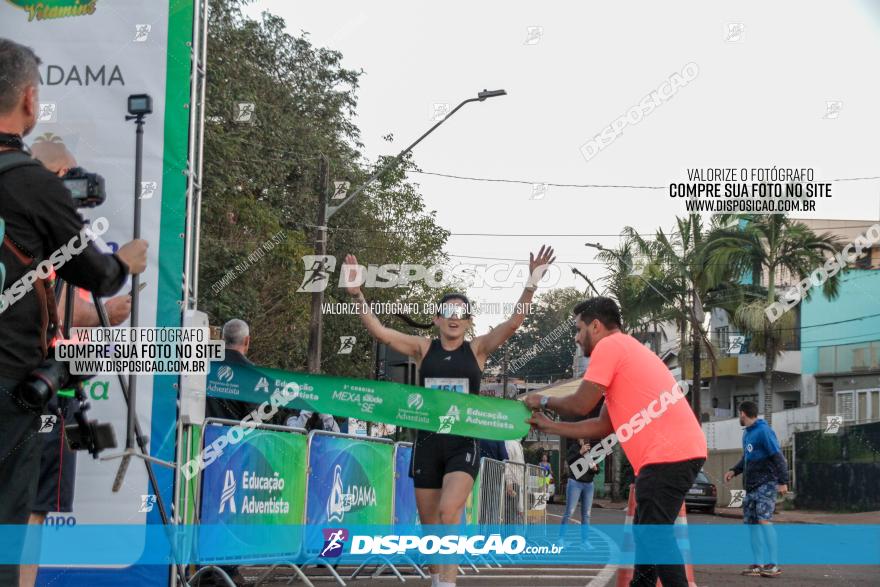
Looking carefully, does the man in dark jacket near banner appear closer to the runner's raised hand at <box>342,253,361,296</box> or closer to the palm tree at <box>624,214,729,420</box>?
the runner's raised hand at <box>342,253,361,296</box>

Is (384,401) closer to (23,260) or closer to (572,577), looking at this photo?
(572,577)

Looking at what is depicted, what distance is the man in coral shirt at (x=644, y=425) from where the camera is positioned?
6.25 metres

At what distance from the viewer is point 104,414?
694cm

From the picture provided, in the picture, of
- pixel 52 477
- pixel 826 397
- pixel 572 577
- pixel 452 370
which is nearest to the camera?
pixel 52 477

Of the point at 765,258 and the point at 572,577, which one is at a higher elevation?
the point at 765,258

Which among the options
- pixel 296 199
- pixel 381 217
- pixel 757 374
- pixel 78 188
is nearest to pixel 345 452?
pixel 78 188

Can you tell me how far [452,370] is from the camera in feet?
26.3

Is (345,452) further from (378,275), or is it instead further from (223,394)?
(378,275)

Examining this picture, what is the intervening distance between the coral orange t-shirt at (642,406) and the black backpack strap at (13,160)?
3579mm

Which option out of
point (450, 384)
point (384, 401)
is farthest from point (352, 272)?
point (450, 384)

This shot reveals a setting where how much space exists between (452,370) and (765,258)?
31387 millimetres

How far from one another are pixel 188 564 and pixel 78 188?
137 inches

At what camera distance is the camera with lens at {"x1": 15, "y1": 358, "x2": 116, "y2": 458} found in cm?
381

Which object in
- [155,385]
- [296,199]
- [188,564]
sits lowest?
[188,564]
